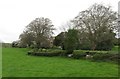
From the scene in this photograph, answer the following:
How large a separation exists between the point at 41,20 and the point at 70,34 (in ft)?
68.2

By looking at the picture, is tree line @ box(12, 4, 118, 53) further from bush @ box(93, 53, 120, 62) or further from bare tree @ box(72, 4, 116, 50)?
bush @ box(93, 53, 120, 62)

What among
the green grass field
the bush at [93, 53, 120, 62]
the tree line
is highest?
the tree line

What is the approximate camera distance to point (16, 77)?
10.9 m

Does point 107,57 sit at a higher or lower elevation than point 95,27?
lower

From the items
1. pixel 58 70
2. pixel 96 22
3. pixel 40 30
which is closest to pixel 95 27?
pixel 96 22

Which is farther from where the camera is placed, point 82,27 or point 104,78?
point 82,27

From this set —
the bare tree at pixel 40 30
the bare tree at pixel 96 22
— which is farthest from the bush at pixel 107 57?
the bare tree at pixel 40 30

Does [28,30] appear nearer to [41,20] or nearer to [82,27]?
[41,20]

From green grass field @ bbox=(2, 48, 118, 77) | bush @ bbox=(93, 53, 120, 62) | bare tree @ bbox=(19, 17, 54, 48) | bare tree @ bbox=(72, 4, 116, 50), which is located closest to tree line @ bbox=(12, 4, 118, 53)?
bare tree @ bbox=(72, 4, 116, 50)

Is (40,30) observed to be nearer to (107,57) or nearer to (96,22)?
(96,22)

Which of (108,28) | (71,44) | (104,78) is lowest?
(104,78)

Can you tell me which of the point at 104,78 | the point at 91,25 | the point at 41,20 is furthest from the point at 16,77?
the point at 41,20

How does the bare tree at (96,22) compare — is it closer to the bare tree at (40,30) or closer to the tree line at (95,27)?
the tree line at (95,27)

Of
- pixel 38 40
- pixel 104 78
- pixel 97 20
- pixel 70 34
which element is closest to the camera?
pixel 104 78
